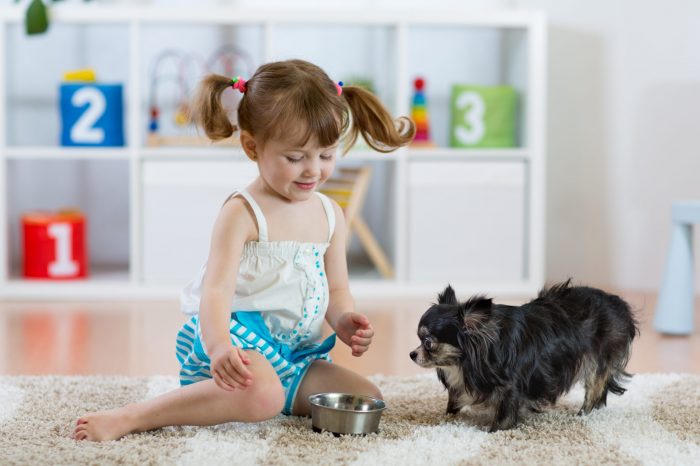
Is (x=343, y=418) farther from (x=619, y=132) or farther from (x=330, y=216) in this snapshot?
(x=619, y=132)

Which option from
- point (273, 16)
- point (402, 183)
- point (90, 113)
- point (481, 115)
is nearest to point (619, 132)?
point (481, 115)

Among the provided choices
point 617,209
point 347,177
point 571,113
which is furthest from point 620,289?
point 347,177

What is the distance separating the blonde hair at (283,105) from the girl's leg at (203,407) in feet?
1.10

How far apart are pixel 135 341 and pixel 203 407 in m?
0.82

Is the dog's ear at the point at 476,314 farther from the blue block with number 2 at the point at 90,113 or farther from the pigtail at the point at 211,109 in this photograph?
the blue block with number 2 at the point at 90,113

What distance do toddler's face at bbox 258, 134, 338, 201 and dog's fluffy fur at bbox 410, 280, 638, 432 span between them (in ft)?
0.80

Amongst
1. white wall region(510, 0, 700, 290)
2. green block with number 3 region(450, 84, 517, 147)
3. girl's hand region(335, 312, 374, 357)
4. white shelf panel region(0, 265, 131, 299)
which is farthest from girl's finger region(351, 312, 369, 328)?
white wall region(510, 0, 700, 290)

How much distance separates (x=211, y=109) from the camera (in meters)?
1.39

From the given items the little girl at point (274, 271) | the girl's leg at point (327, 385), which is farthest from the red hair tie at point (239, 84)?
the girl's leg at point (327, 385)

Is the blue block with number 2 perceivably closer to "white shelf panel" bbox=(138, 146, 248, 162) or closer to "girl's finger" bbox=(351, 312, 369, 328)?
"white shelf panel" bbox=(138, 146, 248, 162)

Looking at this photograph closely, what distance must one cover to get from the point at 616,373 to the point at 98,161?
219 cm

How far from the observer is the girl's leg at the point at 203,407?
4.16ft

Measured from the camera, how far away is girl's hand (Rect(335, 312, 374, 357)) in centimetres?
132

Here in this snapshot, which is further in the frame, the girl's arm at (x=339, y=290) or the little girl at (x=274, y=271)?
the girl's arm at (x=339, y=290)
